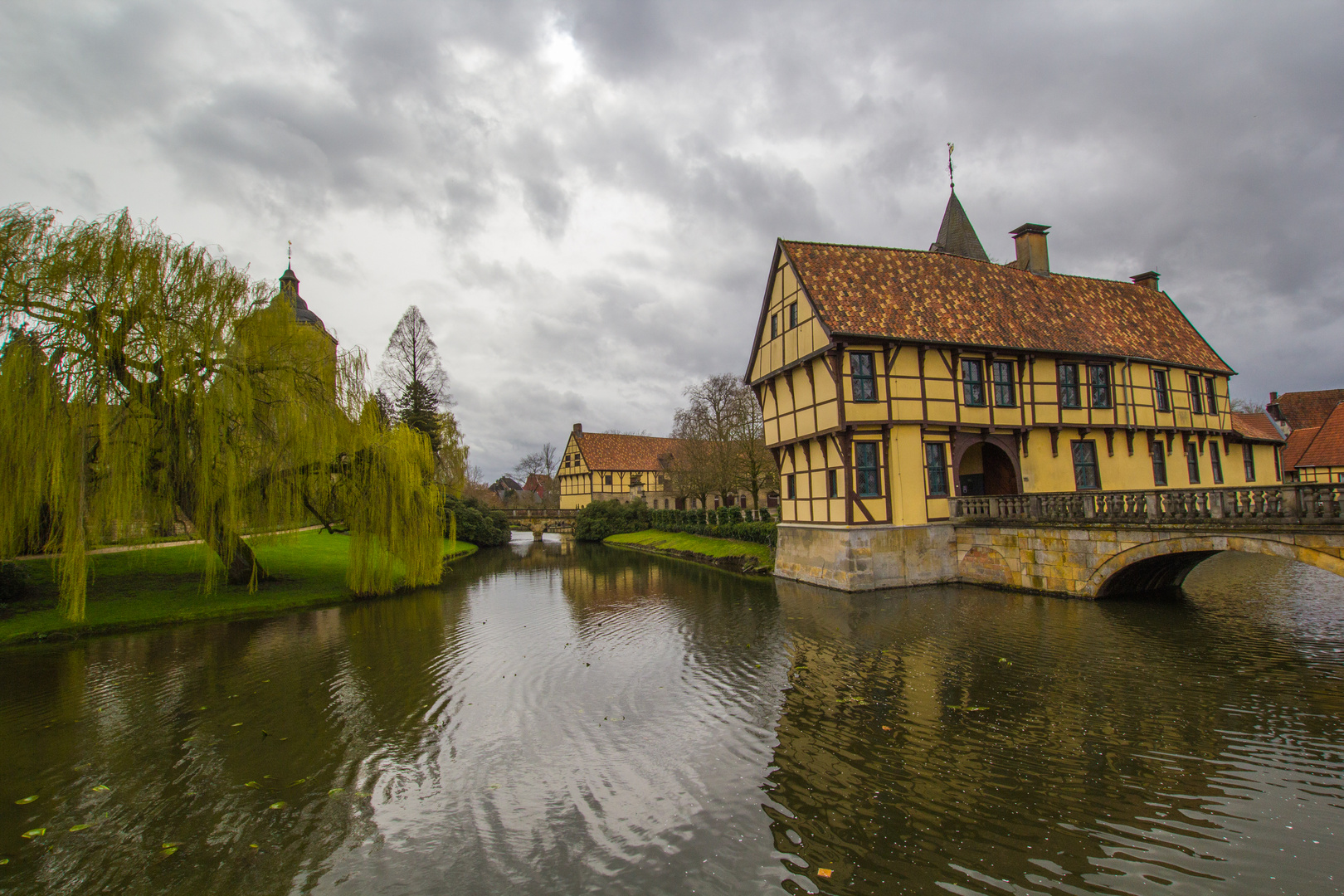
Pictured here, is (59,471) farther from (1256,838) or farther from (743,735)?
(1256,838)

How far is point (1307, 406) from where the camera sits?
139 ft

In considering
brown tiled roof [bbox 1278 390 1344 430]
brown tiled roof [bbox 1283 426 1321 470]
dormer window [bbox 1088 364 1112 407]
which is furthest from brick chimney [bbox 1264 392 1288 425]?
dormer window [bbox 1088 364 1112 407]

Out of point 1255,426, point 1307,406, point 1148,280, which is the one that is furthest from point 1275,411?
point 1148,280

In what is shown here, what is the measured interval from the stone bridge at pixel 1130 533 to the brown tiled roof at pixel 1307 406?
3967 centimetres

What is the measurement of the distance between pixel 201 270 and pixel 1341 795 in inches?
791

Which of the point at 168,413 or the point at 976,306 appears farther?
the point at 976,306

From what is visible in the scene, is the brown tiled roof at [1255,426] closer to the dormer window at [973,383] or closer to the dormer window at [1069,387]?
the dormer window at [1069,387]

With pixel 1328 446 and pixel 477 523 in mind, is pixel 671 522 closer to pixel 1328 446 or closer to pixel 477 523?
pixel 477 523

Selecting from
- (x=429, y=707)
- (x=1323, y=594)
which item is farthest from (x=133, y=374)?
(x=1323, y=594)

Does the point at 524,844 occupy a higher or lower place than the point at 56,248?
lower

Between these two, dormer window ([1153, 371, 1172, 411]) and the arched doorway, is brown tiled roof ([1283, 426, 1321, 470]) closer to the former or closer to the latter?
dormer window ([1153, 371, 1172, 411])

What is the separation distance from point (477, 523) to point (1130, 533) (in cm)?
3540

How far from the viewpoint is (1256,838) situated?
4.86m

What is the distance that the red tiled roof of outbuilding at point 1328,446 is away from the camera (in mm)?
30594
